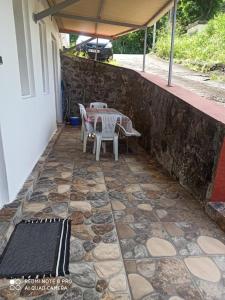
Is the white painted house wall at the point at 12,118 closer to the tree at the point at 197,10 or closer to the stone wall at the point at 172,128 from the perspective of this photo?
the stone wall at the point at 172,128

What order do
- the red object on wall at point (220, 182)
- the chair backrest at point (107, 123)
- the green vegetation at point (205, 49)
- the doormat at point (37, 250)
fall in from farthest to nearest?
the green vegetation at point (205, 49), the chair backrest at point (107, 123), the red object on wall at point (220, 182), the doormat at point (37, 250)

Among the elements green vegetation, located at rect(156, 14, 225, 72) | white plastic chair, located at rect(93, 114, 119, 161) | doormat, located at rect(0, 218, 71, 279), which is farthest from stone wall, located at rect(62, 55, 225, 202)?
green vegetation, located at rect(156, 14, 225, 72)

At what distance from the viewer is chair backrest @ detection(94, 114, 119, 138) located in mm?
4176

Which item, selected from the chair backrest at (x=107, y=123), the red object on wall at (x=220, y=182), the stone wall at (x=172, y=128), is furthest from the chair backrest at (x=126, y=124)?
the red object on wall at (x=220, y=182)

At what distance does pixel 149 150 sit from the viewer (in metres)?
4.61

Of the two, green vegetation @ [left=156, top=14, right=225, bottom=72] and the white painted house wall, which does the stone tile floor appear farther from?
green vegetation @ [left=156, top=14, right=225, bottom=72]

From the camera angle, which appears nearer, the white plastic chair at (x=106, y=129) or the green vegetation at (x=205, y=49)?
the white plastic chair at (x=106, y=129)

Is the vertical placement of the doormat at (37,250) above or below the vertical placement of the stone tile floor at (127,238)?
above

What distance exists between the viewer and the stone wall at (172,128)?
2.64 m

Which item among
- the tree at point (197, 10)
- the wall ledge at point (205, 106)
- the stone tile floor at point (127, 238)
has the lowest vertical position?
the stone tile floor at point (127, 238)

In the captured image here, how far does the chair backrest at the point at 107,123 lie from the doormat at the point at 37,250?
2.12 m

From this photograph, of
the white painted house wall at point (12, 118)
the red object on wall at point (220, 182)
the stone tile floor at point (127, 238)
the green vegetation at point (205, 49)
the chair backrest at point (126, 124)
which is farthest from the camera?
the green vegetation at point (205, 49)

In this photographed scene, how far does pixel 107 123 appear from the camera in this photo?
13.8 ft

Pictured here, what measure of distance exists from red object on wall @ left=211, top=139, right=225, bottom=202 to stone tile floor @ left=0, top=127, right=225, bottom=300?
0.78 ft
